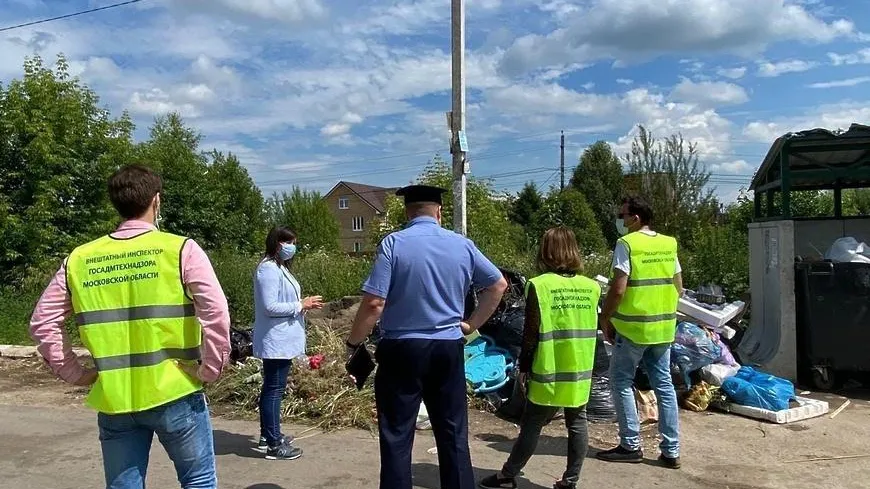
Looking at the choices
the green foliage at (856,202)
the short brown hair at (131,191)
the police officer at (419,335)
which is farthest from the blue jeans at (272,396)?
the green foliage at (856,202)

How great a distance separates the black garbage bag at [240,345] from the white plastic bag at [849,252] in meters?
6.28

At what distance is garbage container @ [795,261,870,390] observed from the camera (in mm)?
7211

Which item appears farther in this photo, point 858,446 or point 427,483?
point 858,446

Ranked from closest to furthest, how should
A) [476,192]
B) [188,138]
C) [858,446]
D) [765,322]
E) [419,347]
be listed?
1. [419,347]
2. [858,446]
3. [765,322]
4. [476,192]
5. [188,138]

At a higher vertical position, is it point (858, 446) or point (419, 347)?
point (419, 347)

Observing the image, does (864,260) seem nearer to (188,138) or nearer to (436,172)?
(436,172)

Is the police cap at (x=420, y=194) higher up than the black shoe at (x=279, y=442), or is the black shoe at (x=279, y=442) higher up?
the police cap at (x=420, y=194)

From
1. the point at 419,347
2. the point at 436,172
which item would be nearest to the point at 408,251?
the point at 419,347

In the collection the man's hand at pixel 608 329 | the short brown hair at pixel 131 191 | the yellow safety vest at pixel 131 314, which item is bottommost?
the man's hand at pixel 608 329

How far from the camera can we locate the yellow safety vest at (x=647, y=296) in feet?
16.8

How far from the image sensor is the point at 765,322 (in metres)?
8.34

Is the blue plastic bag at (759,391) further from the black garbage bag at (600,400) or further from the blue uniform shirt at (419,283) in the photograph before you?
the blue uniform shirt at (419,283)

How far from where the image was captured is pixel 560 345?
14.6 ft

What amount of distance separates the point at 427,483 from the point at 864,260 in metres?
5.20
